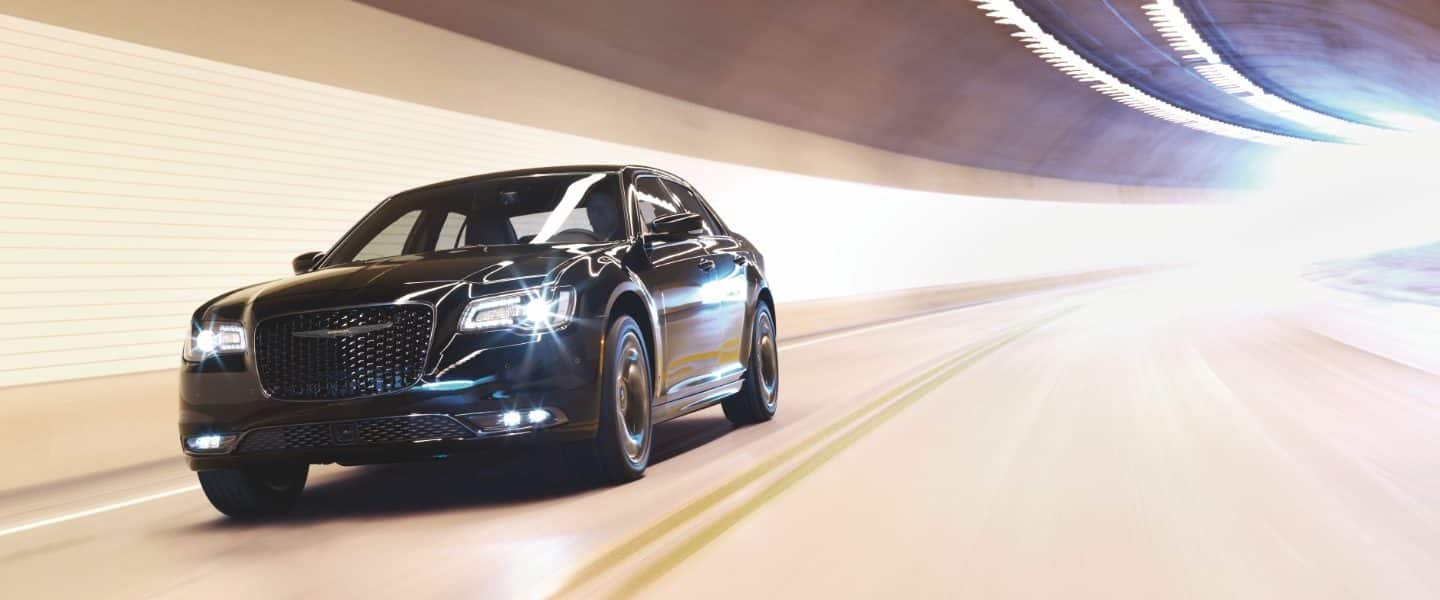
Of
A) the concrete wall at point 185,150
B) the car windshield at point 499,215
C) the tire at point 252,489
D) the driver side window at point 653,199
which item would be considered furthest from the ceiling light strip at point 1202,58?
the tire at point 252,489

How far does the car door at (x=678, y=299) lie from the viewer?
8797 millimetres

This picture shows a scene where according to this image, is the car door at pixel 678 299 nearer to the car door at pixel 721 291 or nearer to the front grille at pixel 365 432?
the car door at pixel 721 291

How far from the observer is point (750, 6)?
21.0m

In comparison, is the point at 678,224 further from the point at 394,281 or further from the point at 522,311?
the point at 394,281

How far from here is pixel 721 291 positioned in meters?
10.1

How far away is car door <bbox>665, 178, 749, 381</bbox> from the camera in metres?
9.79

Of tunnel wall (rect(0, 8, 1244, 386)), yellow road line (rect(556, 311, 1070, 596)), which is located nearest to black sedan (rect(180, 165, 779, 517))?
yellow road line (rect(556, 311, 1070, 596))

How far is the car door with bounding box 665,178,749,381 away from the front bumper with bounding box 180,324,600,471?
2.42m

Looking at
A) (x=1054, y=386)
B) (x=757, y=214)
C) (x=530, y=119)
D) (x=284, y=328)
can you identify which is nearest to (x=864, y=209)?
(x=757, y=214)

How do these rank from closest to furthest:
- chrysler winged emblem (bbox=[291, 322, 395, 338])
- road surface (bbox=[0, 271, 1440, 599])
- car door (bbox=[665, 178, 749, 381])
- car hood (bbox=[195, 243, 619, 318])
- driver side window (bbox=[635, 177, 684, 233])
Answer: road surface (bbox=[0, 271, 1440, 599]) → chrysler winged emblem (bbox=[291, 322, 395, 338]) → car hood (bbox=[195, 243, 619, 318]) → driver side window (bbox=[635, 177, 684, 233]) → car door (bbox=[665, 178, 749, 381])

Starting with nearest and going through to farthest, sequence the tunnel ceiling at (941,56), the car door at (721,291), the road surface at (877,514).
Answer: the road surface at (877,514) < the car door at (721,291) < the tunnel ceiling at (941,56)

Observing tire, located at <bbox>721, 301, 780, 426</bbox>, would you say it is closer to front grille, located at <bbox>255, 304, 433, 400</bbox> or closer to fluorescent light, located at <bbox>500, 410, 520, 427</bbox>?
fluorescent light, located at <bbox>500, 410, 520, 427</bbox>

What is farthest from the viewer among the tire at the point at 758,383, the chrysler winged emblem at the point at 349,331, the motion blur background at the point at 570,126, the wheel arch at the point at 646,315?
the tire at the point at 758,383

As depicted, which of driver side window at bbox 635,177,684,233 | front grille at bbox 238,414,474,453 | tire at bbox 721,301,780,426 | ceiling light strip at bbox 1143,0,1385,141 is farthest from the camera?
ceiling light strip at bbox 1143,0,1385,141
